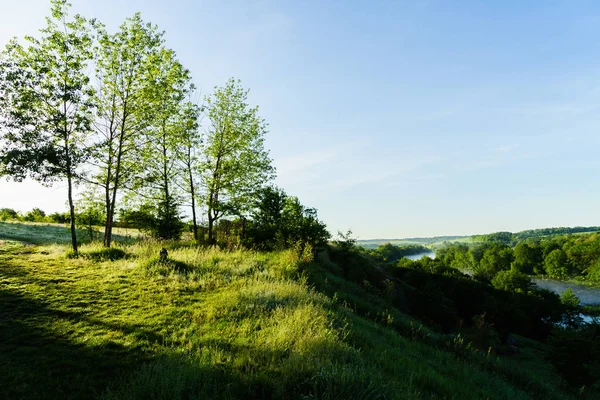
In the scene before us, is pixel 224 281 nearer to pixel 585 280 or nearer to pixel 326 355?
pixel 326 355

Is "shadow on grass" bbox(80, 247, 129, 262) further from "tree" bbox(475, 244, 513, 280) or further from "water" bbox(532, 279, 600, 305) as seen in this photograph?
"tree" bbox(475, 244, 513, 280)

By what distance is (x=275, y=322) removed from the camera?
6941mm

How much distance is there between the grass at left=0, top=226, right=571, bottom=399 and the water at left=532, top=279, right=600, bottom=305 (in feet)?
387

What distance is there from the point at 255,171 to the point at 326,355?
25.9 m

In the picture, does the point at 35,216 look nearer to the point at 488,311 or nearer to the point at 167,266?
the point at 167,266

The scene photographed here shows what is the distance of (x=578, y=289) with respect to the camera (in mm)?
112562

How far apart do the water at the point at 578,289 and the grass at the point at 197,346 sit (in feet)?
387

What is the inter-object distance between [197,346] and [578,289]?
152 metres

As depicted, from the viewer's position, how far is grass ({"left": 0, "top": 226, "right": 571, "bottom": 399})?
445 centimetres

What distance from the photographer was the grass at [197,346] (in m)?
4.45

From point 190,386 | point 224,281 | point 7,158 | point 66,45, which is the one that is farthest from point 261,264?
point 66,45

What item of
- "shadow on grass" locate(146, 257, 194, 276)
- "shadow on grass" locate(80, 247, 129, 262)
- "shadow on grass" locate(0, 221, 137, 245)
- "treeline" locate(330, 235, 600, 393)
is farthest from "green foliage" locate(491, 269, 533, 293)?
"shadow on grass" locate(80, 247, 129, 262)

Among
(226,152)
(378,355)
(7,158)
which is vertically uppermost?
(226,152)

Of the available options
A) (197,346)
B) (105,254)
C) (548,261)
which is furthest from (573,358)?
(548,261)
